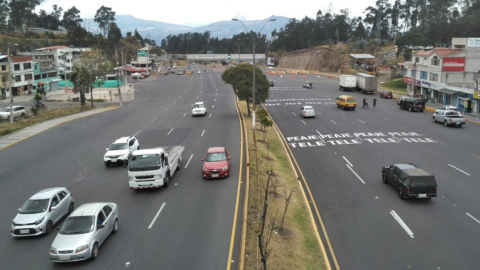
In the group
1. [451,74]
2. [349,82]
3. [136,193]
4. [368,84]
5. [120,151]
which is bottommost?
[136,193]

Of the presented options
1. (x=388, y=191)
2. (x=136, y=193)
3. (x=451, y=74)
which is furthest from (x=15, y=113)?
(x=451, y=74)

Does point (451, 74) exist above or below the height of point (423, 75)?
above

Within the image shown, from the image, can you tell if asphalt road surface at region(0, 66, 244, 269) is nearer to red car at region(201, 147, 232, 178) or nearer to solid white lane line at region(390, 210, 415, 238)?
red car at region(201, 147, 232, 178)

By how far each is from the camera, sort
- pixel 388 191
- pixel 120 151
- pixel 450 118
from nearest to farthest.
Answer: pixel 388 191
pixel 120 151
pixel 450 118

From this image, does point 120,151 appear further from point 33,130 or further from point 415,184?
point 415,184

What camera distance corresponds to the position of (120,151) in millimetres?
27344

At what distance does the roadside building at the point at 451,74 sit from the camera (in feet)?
189

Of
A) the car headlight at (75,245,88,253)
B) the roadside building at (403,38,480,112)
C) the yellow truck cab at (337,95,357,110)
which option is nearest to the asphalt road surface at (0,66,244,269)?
the car headlight at (75,245,88,253)

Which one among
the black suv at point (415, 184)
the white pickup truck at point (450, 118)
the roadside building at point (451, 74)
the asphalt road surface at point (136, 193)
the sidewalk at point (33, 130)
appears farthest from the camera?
the roadside building at point (451, 74)

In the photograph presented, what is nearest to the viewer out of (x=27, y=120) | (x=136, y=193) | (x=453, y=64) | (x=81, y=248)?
(x=81, y=248)

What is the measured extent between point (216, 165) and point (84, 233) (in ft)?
33.8

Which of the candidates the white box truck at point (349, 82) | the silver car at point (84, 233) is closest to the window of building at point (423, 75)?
the white box truck at point (349, 82)

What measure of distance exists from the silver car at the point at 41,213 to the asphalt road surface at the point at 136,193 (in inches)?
17.6

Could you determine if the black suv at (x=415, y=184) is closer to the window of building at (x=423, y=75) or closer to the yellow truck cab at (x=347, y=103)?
the yellow truck cab at (x=347, y=103)
